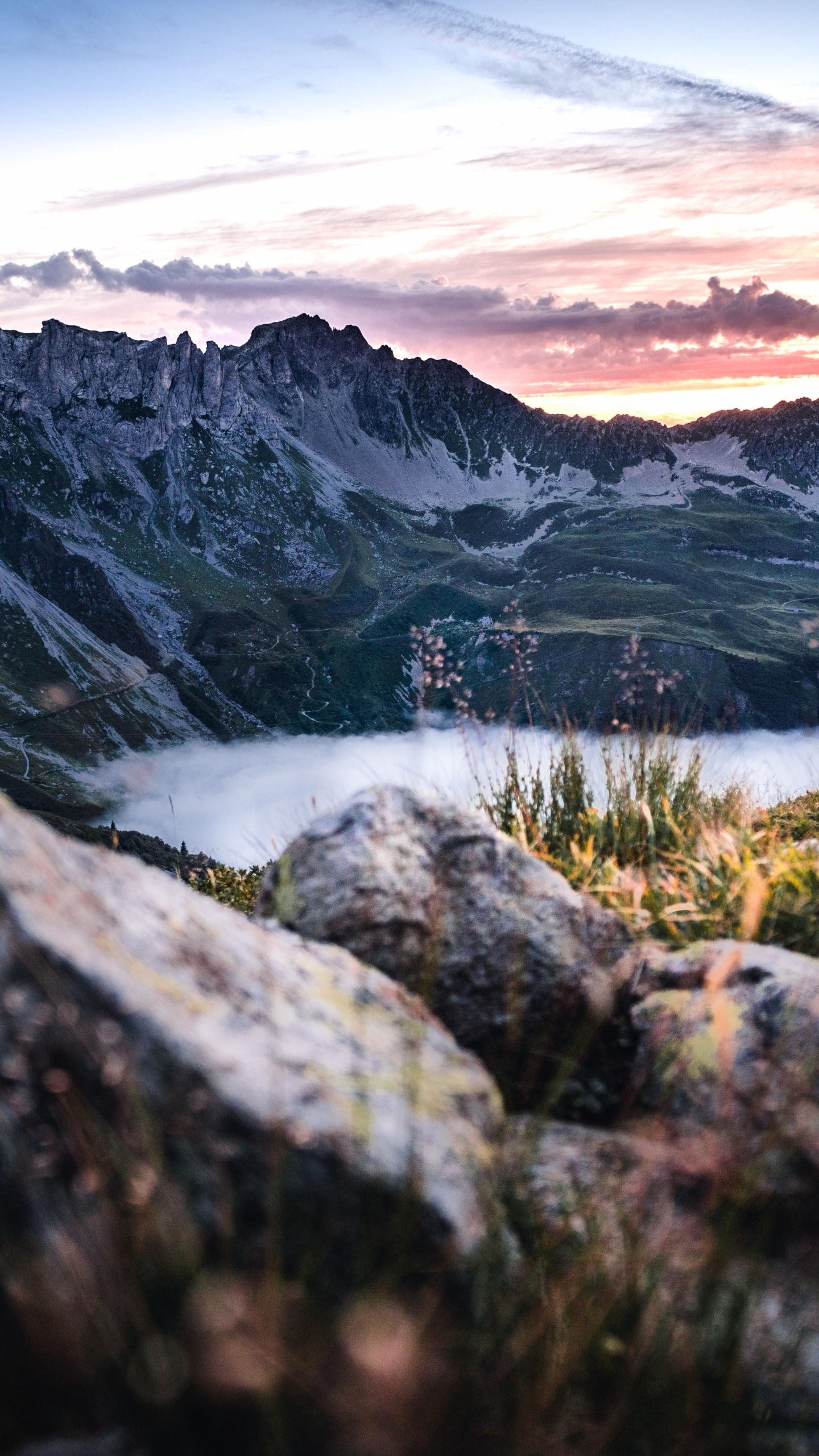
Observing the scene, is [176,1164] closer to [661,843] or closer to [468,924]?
[468,924]

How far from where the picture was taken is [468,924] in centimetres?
485

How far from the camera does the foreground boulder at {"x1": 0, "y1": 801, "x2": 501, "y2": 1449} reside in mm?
2287

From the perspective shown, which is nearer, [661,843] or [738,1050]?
[738,1050]

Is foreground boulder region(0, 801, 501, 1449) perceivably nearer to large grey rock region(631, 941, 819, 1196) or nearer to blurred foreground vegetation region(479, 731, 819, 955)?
large grey rock region(631, 941, 819, 1196)

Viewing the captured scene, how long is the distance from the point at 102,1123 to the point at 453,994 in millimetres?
2332

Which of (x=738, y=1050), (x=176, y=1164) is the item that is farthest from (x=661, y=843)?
(x=176, y=1164)

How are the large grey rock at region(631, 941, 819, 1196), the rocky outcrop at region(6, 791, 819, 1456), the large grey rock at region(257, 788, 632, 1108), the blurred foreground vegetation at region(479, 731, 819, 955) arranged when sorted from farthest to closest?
the blurred foreground vegetation at region(479, 731, 819, 955) → the large grey rock at region(257, 788, 632, 1108) → the large grey rock at region(631, 941, 819, 1196) → the rocky outcrop at region(6, 791, 819, 1456)

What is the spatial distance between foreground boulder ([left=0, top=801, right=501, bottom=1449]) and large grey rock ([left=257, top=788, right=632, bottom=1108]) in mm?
997

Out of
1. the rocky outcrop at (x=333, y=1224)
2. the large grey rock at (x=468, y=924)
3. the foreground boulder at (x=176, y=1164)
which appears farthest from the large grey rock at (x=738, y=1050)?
the foreground boulder at (x=176, y=1164)

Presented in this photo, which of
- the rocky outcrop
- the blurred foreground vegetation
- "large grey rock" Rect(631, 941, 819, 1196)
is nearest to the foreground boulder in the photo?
the rocky outcrop

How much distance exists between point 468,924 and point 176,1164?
2492 millimetres

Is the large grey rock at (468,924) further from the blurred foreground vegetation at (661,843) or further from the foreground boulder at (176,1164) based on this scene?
the foreground boulder at (176,1164)

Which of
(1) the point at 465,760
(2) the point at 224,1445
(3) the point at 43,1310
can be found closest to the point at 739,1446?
(2) the point at 224,1445

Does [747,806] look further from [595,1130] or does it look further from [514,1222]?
[514,1222]
